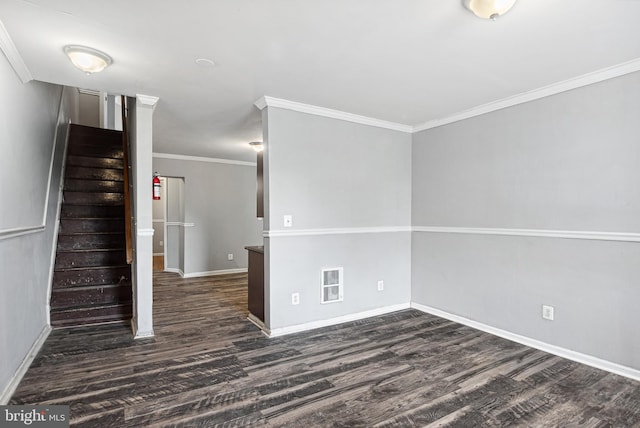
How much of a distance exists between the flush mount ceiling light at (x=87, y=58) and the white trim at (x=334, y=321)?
268 cm

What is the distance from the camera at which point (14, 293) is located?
2.40 meters

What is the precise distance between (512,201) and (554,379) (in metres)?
1.57

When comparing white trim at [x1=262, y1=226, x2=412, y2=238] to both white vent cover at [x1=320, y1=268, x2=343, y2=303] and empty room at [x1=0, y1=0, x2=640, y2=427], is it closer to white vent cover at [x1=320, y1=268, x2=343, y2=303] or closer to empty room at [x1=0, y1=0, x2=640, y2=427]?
empty room at [x1=0, y1=0, x2=640, y2=427]

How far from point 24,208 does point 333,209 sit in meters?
2.74

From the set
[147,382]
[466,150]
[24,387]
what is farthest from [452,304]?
[24,387]

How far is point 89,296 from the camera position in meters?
3.70

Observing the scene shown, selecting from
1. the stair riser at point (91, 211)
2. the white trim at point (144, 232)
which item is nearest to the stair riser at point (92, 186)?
the stair riser at point (91, 211)

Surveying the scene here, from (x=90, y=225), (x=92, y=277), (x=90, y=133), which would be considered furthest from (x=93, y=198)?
(x=90, y=133)

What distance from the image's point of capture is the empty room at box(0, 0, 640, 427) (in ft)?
6.64

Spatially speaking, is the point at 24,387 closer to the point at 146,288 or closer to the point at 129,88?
the point at 146,288

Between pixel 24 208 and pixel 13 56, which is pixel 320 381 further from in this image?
pixel 13 56

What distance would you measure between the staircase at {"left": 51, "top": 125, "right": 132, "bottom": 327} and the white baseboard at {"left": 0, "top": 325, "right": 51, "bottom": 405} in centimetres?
36

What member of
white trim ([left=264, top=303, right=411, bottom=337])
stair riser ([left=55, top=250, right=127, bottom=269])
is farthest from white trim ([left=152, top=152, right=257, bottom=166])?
white trim ([left=264, top=303, right=411, bottom=337])

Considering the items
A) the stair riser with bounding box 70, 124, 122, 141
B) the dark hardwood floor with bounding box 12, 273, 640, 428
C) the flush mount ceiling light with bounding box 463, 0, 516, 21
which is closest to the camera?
the flush mount ceiling light with bounding box 463, 0, 516, 21
